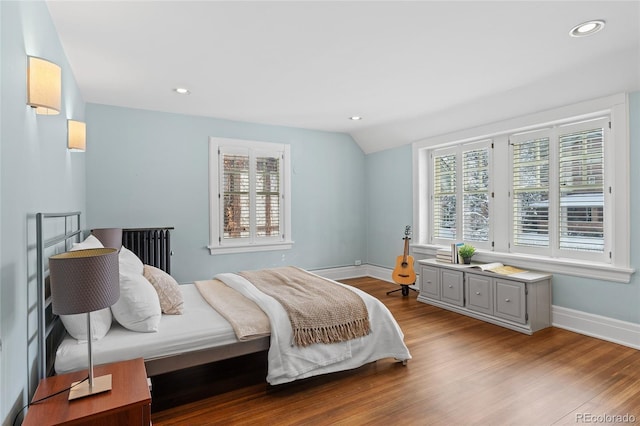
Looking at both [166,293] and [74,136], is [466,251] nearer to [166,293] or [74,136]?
[166,293]

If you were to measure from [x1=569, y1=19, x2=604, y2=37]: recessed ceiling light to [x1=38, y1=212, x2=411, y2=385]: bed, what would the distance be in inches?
99.2

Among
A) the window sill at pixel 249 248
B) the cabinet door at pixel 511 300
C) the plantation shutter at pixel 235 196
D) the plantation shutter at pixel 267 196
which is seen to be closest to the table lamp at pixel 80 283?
the window sill at pixel 249 248

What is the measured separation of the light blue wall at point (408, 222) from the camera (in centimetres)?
319

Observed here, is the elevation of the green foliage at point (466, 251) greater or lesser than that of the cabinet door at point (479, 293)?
greater

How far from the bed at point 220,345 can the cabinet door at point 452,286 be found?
174cm

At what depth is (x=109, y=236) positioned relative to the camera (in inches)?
149

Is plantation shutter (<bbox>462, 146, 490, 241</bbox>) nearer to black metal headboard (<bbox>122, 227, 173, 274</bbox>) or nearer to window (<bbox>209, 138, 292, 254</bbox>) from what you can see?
window (<bbox>209, 138, 292, 254</bbox>)

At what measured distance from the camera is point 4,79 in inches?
56.6

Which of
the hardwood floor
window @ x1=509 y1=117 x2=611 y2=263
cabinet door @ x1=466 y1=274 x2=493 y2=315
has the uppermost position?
window @ x1=509 y1=117 x2=611 y2=263

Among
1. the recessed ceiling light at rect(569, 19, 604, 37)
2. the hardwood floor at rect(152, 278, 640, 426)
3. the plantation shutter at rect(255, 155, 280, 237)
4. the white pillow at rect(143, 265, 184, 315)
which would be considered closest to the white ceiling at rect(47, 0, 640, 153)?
the recessed ceiling light at rect(569, 19, 604, 37)

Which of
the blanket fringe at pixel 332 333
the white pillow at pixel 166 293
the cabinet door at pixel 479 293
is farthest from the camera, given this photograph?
the cabinet door at pixel 479 293

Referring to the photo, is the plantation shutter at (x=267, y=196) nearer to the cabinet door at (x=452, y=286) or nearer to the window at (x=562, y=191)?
the cabinet door at (x=452, y=286)

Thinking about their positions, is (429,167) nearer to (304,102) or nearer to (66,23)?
(304,102)

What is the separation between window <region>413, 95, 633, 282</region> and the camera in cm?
332
